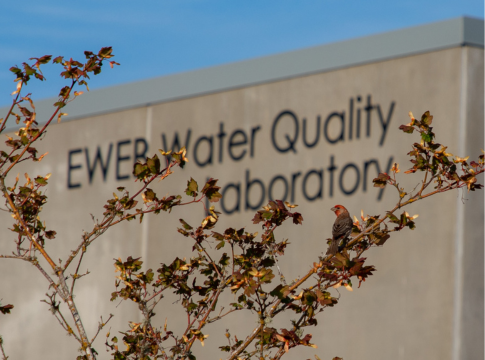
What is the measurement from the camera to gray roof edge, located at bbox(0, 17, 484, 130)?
9461mm

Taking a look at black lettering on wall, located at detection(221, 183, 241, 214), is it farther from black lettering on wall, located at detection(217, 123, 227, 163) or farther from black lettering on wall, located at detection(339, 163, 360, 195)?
black lettering on wall, located at detection(339, 163, 360, 195)

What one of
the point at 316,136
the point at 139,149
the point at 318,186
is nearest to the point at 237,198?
the point at 318,186

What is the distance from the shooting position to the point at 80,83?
148 inches

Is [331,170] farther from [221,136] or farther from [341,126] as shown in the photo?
[221,136]

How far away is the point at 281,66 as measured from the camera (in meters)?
11.2

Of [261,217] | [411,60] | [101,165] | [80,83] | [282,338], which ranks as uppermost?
[411,60]

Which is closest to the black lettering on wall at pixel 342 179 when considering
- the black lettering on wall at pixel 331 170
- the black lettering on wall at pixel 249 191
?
the black lettering on wall at pixel 331 170

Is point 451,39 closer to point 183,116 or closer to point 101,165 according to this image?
point 183,116

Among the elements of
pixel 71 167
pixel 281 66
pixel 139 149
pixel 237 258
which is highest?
pixel 281 66

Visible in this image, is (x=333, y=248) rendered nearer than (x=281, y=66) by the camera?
Yes

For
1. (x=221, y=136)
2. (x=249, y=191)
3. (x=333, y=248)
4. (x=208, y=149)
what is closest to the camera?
(x=333, y=248)

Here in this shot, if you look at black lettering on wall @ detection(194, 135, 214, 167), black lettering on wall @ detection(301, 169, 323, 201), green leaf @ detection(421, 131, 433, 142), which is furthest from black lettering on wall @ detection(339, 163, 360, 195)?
green leaf @ detection(421, 131, 433, 142)

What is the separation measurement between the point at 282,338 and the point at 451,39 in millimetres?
7075

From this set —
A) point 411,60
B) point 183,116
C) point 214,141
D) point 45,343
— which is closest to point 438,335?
point 411,60
